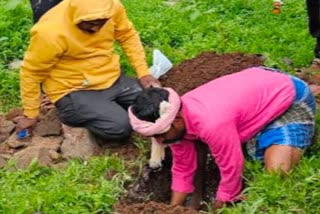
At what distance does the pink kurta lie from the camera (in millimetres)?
4590

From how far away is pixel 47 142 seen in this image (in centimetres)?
571

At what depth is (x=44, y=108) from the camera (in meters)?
6.10

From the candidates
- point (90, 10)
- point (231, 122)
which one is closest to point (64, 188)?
point (231, 122)

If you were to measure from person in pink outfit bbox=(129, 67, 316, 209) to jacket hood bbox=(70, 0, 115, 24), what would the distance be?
0.87m

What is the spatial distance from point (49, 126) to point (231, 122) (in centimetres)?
172

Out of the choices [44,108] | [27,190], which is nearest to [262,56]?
[44,108]

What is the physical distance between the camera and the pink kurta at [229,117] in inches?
181

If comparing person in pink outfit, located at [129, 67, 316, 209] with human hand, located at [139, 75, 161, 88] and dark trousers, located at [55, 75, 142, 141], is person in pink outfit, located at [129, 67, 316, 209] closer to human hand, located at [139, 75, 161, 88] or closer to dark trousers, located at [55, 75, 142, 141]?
dark trousers, located at [55, 75, 142, 141]

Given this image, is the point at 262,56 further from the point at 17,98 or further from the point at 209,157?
the point at 17,98

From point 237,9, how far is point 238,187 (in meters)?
3.24

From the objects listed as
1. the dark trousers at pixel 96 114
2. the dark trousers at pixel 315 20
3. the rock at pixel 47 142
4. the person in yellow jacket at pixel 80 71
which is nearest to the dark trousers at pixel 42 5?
the person in yellow jacket at pixel 80 71

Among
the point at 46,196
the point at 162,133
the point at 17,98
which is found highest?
the point at 162,133

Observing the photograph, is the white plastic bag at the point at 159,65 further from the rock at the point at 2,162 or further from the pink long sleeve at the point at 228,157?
the pink long sleeve at the point at 228,157

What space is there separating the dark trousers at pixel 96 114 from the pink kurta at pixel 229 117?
694 mm
